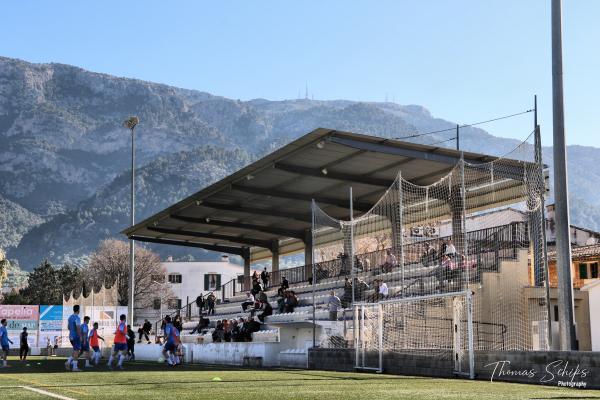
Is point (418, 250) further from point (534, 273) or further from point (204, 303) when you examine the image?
point (204, 303)

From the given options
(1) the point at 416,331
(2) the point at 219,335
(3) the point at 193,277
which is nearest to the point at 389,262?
(1) the point at 416,331

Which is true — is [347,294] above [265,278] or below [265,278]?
below

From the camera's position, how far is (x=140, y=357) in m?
40.6

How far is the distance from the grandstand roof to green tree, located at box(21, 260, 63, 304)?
55.2 metres

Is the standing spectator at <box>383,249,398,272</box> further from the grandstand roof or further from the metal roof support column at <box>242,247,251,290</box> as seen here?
the metal roof support column at <box>242,247,251,290</box>

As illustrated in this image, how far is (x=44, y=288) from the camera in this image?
10319 centimetres

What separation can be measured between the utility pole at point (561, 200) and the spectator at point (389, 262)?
11702 millimetres

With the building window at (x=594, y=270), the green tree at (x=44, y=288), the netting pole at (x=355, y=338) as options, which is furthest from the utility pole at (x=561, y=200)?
the green tree at (x=44, y=288)

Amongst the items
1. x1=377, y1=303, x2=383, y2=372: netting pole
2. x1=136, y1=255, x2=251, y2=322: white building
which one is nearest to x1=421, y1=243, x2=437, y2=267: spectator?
x1=377, y1=303, x2=383, y2=372: netting pole

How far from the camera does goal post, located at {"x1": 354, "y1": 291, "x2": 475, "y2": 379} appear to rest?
18.8 metres

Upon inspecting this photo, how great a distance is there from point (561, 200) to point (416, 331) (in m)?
7.08

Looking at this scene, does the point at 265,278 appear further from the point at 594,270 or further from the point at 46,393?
the point at 46,393

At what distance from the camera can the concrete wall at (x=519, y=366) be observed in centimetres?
1466

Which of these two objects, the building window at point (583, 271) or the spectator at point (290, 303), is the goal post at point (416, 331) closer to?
the spectator at point (290, 303)
